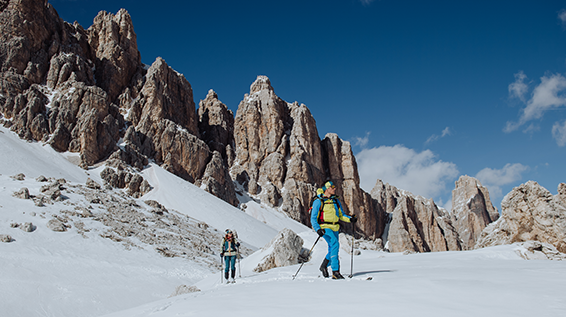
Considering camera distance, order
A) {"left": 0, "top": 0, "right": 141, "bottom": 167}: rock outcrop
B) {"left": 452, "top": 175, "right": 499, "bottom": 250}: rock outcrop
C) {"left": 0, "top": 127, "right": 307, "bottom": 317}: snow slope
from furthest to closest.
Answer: {"left": 452, "top": 175, "right": 499, "bottom": 250}: rock outcrop < {"left": 0, "top": 0, "right": 141, "bottom": 167}: rock outcrop < {"left": 0, "top": 127, "right": 307, "bottom": 317}: snow slope

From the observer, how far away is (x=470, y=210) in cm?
9262

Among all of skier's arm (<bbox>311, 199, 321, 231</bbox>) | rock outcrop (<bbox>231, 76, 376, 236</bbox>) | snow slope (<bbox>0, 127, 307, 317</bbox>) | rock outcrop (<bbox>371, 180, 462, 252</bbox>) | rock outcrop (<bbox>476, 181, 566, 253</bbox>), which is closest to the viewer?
skier's arm (<bbox>311, 199, 321, 231</bbox>)

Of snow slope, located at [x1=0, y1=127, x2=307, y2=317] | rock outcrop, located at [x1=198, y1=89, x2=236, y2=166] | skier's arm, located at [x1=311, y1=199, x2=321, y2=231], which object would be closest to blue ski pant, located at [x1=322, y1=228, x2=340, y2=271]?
skier's arm, located at [x1=311, y1=199, x2=321, y2=231]

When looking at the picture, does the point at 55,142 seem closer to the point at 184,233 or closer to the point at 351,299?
the point at 184,233

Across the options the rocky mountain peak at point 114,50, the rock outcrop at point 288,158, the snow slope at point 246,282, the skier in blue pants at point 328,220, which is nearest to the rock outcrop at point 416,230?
the rock outcrop at point 288,158

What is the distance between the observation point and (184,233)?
26234mm

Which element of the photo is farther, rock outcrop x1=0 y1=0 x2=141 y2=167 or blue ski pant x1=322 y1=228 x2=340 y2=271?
rock outcrop x1=0 y1=0 x2=141 y2=167

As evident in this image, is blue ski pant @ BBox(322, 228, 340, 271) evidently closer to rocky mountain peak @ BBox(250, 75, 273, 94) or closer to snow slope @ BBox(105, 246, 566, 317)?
snow slope @ BBox(105, 246, 566, 317)

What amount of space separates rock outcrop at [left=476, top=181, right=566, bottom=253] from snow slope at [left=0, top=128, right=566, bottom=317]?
3.32 metres

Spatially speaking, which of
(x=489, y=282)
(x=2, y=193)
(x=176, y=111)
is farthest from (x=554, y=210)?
(x=176, y=111)

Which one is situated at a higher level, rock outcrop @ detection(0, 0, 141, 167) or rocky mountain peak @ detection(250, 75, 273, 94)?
rocky mountain peak @ detection(250, 75, 273, 94)

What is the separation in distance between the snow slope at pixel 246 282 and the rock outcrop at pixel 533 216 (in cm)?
332

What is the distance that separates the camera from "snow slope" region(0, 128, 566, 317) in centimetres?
334

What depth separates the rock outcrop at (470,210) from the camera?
87.1 meters
